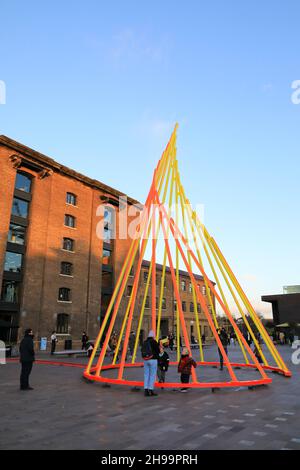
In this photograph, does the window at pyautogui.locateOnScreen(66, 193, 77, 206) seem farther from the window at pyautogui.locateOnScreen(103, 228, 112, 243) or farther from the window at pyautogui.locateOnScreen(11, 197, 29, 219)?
the window at pyautogui.locateOnScreen(103, 228, 112, 243)

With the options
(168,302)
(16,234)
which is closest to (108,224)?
(16,234)

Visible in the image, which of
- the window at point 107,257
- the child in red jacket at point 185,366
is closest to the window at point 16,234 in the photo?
the window at point 107,257

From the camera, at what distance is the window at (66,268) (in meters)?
31.6

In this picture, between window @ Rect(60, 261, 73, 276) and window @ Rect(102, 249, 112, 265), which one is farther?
window @ Rect(102, 249, 112, 265)

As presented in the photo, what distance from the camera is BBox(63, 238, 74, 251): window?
32319 mm

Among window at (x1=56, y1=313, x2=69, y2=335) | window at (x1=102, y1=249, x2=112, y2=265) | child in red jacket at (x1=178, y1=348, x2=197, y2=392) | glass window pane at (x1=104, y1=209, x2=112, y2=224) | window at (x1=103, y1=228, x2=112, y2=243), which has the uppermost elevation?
glass window pane at (x1=104, y1=209, x2=112, y2=224)

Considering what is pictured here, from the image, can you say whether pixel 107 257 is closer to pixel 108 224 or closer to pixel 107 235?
pixel 107 235

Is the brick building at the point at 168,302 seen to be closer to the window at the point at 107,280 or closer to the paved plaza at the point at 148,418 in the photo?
the window at the point at 107,280

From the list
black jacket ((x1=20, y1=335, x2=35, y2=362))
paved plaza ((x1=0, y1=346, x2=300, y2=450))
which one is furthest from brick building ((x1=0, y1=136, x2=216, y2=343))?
paved plaza ((x1=0, y1=346, x2=300, y2=450))

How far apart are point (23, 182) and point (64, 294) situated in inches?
427

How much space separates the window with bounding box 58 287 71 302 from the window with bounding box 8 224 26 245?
→ 568 cm

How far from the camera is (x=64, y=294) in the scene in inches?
1231
